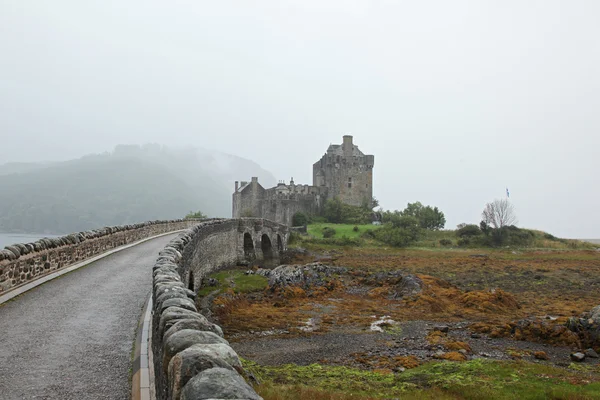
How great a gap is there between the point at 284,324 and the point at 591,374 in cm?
1127

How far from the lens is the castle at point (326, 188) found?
→ 7056cm

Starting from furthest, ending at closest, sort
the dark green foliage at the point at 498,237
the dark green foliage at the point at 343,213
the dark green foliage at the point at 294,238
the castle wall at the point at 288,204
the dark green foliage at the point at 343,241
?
the dark green foliage at the point at 343,213 → the castle wall at the point at 288,204 → the dark green foliage at the point at 498,237 → the dark green foliage at the point at 294,238 → the dark green foliage at the point at 343,241

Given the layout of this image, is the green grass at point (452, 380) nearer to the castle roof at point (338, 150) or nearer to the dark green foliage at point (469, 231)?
the dark green foliage at point (469, 231)

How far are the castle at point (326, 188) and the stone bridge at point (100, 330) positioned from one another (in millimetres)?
53296

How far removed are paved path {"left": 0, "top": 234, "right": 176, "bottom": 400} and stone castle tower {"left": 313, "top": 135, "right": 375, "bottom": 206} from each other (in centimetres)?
6326

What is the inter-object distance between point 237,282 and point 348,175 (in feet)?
159

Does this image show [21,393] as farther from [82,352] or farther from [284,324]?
[284,324]

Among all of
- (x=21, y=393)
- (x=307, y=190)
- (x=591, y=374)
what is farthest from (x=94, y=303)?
(x=307, y=190)

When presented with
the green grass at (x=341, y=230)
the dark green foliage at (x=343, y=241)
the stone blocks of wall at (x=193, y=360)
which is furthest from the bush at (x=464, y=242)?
the stone blocks of wall at (x=193, y=360)

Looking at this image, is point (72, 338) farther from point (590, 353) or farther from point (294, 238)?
point (294, 238)

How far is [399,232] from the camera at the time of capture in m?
56.8

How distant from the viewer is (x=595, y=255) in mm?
47156

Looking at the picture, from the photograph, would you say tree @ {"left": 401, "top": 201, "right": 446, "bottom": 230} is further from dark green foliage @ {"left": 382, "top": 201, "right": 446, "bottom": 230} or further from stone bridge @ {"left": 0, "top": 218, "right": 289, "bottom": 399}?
stone bridge @ {"left": 0, "top": 218, "right": 289, "bottom": 399}

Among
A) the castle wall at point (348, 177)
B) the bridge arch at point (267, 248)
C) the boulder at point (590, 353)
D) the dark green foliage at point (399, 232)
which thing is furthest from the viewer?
the castle wall at point (348, 177)
